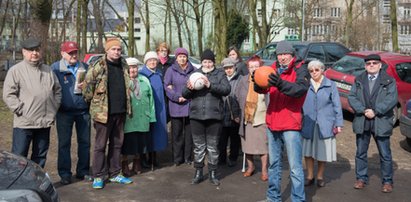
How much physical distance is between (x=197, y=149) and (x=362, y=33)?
4765 centimetres

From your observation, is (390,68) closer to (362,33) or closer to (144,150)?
(144,150)

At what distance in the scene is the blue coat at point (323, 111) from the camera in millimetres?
6500

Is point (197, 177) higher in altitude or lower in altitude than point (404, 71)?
lower

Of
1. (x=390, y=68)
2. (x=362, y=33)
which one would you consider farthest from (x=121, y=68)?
(x=362, y=33)

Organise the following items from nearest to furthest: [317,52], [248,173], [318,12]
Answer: [248,173] → [317,52] → [318,12]

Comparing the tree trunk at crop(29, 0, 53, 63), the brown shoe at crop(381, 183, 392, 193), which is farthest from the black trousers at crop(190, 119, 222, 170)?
the tree trunk at crop(29, 0, 53, 63)

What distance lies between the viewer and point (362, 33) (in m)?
50.6

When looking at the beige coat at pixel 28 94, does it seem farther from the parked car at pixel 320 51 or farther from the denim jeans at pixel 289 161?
the parked car at pixel 320 51

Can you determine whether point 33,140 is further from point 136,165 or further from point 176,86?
point 176,86

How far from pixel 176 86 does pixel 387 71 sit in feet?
17.9

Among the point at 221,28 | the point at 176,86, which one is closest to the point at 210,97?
the point at 176,86

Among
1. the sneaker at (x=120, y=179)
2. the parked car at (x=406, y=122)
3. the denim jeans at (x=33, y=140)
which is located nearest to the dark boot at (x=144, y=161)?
the sneaker at (x=120, y=179)

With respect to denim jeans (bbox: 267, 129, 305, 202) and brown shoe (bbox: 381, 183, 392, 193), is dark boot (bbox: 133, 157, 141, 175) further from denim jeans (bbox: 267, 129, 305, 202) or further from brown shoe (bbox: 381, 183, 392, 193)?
brown shoe (bbox: 381, 183, 392, 193)

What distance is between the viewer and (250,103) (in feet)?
22.7
